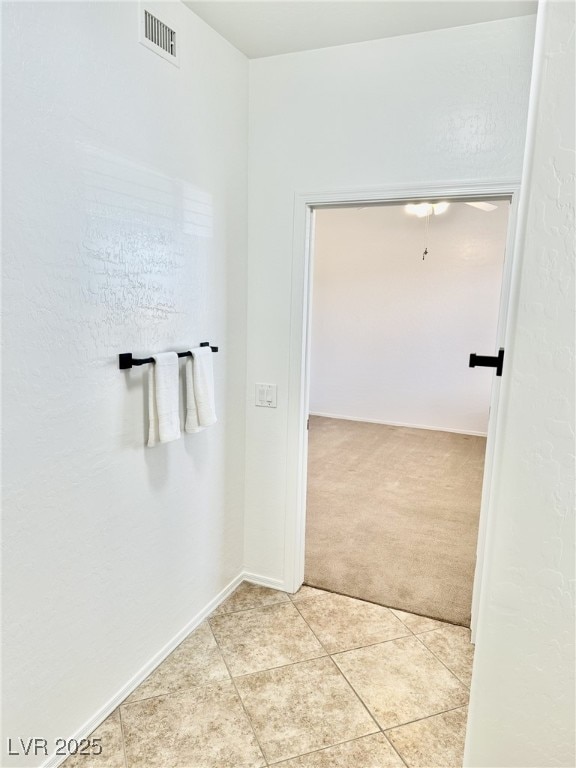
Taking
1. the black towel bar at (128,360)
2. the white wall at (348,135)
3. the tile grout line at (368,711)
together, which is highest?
the white wall at (348,135)

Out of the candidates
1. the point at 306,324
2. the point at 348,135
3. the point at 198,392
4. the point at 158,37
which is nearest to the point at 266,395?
the point at 306,324

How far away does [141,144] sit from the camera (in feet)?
5.55

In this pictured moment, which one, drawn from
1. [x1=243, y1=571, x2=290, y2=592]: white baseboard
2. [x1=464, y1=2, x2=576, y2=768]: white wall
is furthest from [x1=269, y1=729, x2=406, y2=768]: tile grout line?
[x1=464, y1=2, x2=576, y2=768]: white wall

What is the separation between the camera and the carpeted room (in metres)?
3.87

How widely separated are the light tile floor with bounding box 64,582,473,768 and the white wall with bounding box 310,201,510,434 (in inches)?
149

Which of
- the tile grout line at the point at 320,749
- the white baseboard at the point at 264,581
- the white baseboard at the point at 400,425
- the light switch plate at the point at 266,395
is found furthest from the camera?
the white baseboard at the point at 400,425

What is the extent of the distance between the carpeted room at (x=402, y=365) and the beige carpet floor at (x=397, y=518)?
2 centimetres

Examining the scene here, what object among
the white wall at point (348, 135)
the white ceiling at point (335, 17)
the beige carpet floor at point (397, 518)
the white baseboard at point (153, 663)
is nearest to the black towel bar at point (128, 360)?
the white wall at point (348, 135)

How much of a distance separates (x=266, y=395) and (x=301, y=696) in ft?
4.30

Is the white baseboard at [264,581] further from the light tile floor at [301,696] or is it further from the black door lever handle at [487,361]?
the black door lever handle at [487,361]

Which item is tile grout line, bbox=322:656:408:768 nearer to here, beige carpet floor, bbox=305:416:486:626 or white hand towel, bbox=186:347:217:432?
beige carpet floor, bbox=305:416:486:626

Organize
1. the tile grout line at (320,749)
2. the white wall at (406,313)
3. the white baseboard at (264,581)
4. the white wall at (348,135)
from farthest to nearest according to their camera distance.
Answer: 1. the white wall at (406,313)
2. the white baseboard at (264,581)
3. the white wall at (348,135)
4. the tile grout line at (320,749)

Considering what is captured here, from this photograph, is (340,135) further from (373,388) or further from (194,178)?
(373,388)

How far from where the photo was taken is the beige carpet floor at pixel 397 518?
262 cm
